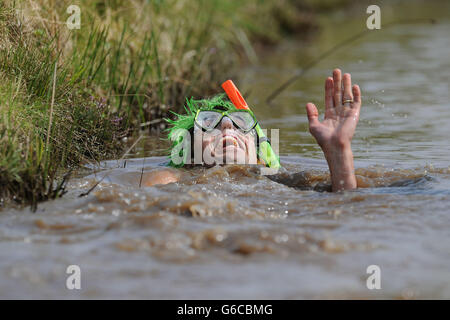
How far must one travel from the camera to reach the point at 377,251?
3.49m

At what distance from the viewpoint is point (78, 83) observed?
589 cm

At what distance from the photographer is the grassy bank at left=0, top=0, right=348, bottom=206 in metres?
4.41

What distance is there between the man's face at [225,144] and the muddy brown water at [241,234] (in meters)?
0.08

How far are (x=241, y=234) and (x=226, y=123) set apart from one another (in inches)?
67.7

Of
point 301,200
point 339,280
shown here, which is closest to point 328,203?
point 301,200

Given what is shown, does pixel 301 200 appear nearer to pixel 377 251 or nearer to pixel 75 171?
pixel 377 251

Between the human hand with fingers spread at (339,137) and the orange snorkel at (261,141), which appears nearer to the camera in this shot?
the human hand with fingers spread at (339,137)

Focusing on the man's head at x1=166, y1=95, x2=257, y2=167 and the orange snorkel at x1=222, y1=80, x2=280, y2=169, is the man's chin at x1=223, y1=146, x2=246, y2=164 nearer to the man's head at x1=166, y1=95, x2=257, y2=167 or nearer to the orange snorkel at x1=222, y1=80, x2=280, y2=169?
the man's head at x1=166, y1=95, x2=257, y2=167

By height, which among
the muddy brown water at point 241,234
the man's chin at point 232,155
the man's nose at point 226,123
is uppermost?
the man's nose at point 226,123

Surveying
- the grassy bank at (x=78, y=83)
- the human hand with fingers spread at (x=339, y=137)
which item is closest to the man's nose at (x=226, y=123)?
the human hand with fingers spread at (x=339, y=137)

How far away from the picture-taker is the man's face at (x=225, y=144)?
5197mm

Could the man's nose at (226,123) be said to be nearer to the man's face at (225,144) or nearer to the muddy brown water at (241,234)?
the man's face at (225,144)

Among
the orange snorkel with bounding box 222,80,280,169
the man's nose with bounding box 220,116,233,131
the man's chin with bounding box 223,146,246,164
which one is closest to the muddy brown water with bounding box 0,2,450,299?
the man's chin with bounding box 223,146,246,164
